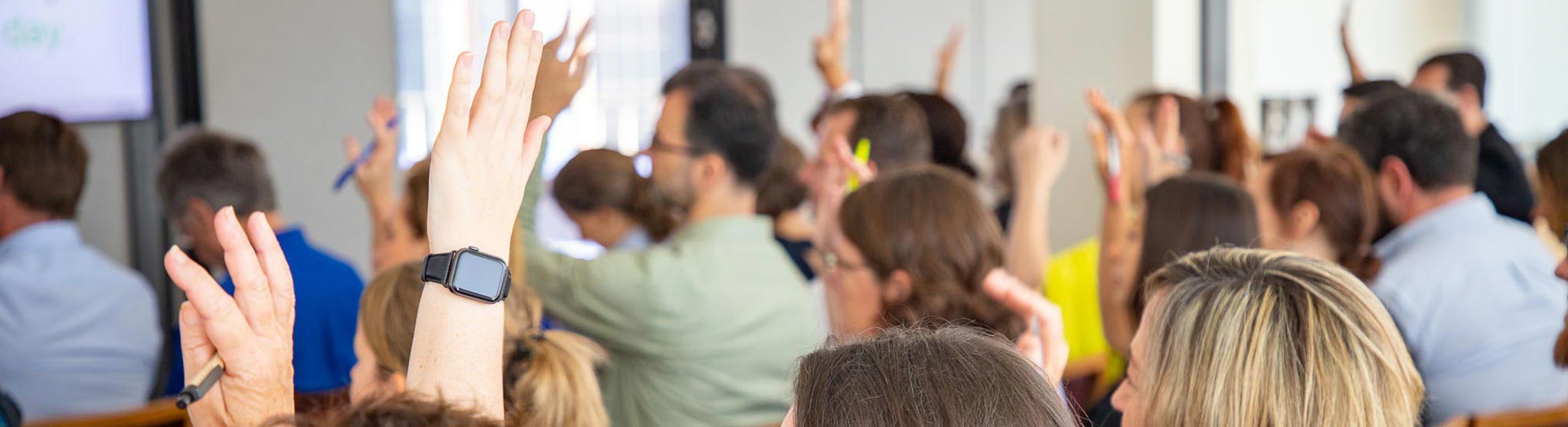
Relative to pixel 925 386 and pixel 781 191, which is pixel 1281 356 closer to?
pixel 925 386

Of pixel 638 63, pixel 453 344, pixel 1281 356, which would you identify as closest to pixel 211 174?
pixel 453 344

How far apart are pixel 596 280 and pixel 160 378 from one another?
2048 mm

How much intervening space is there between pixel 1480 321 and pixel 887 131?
148 cm

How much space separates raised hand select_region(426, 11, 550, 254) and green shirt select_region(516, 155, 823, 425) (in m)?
1.19

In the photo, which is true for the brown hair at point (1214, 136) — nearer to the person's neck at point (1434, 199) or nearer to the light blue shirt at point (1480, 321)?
the person's neck at point (1434, 199)

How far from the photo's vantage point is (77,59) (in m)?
4.21

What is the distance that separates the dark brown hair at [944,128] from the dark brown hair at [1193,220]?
4.44ft

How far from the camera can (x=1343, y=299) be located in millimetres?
1388

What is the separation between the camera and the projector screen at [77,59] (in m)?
4.05

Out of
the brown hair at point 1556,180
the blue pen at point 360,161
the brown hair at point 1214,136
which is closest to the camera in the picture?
the brown hair at point 1556,180

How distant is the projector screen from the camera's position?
4055mm

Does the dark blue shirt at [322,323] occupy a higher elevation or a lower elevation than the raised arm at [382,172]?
lower

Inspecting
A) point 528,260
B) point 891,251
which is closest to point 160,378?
point 528,260

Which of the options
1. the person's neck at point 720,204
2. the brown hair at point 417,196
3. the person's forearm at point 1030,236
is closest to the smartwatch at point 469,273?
the brown hair at point 417,196
